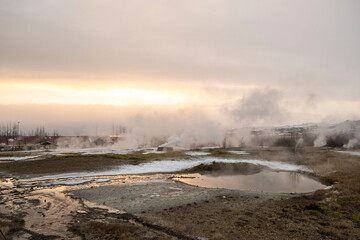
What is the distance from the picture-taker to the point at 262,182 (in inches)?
1035

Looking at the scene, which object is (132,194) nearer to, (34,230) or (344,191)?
(34,230)

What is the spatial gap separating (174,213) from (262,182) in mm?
14490

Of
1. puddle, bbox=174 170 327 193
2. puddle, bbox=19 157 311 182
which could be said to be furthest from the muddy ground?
puddle, bbox=19 157 311 182

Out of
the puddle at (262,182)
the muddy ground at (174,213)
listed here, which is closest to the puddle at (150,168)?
the puddle at (262,182)

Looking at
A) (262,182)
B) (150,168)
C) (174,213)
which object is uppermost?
(174,213)

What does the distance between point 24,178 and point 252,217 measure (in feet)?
82.5

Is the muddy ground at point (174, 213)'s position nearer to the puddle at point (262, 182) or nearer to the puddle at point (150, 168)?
the puddle at point (262, 182)

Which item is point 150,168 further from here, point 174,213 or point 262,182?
point 174,213

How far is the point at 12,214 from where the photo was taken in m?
15.0

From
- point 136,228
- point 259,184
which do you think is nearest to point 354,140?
point 259,184

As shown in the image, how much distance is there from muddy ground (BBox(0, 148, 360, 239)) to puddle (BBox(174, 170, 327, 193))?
308cm

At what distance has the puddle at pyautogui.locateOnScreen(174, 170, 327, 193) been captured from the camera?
23.1m

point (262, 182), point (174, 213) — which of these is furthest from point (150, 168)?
point (174, 213)

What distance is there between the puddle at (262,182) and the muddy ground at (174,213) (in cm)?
308
